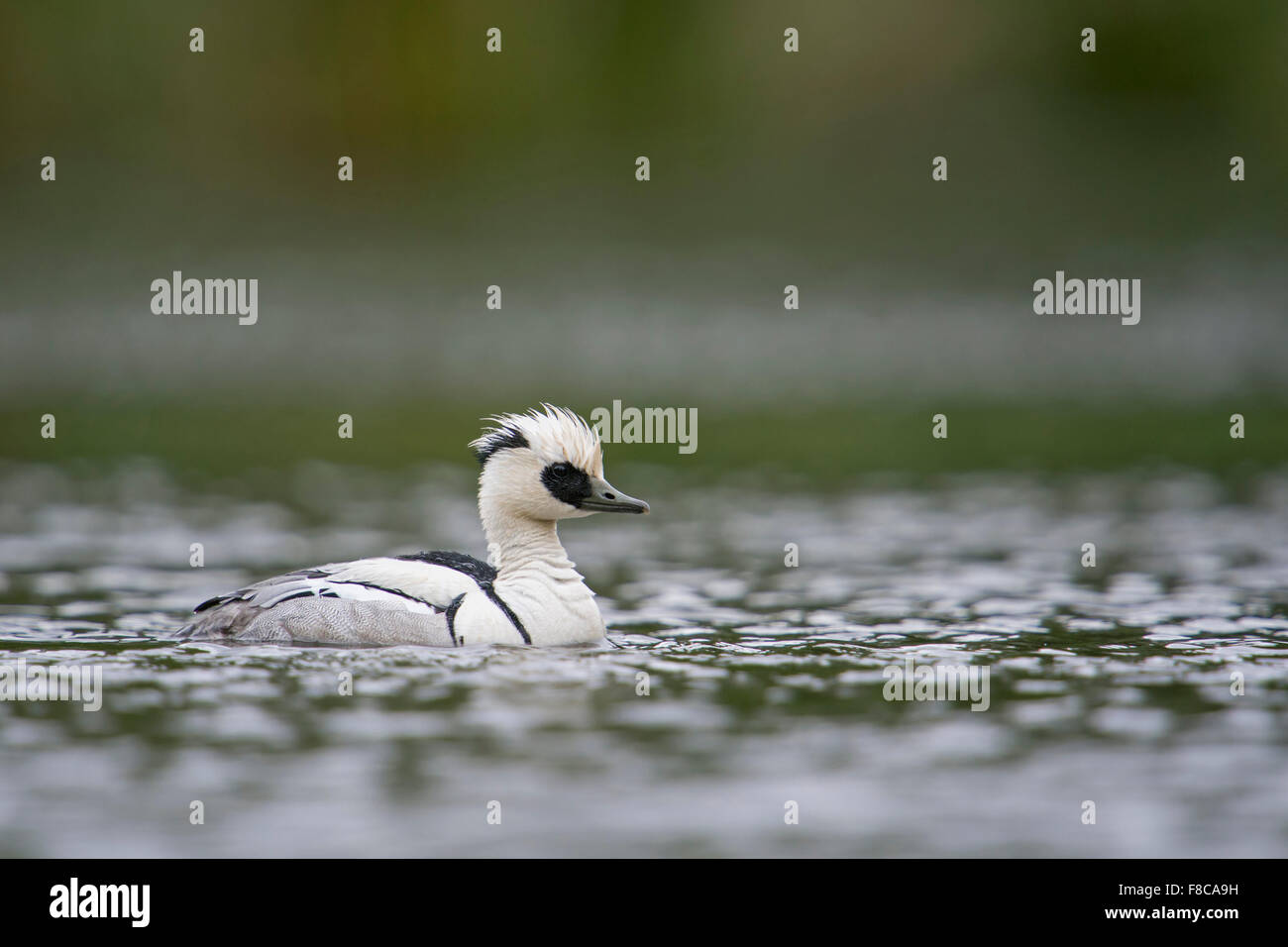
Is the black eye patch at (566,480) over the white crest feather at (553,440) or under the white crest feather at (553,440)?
under

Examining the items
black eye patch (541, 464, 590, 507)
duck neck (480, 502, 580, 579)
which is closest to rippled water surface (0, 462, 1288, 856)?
duck neck (480, 502, 580, 579)

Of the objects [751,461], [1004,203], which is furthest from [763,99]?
[751,461]

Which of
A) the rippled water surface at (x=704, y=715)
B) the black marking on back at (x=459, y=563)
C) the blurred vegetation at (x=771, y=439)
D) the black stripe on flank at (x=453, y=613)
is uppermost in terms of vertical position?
the blurred vegetation at (x=771, y=439)

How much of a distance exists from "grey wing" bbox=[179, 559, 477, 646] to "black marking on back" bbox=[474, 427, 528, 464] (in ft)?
3.36

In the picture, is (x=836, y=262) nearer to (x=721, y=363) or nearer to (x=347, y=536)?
(x=721, y=363)

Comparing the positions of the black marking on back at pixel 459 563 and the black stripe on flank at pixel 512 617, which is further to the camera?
the black marking on back at pixel 459 563

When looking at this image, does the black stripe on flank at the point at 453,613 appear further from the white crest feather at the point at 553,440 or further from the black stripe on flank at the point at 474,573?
the white crest feather at the point at 553,440

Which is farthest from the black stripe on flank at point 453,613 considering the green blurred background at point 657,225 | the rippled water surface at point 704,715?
the green blurred background at point 657,225

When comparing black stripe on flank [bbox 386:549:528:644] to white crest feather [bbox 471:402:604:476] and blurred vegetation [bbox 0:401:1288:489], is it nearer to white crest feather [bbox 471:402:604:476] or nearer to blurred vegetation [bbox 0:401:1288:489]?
white crest feather [bbox 471:402:604:476]

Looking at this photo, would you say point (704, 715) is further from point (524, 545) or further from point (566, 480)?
point (566, 480)

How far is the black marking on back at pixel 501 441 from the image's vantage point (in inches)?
550

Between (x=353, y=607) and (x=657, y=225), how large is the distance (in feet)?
108

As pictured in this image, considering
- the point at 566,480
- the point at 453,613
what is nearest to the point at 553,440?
the point at 566,480

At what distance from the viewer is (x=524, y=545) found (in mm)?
13852
